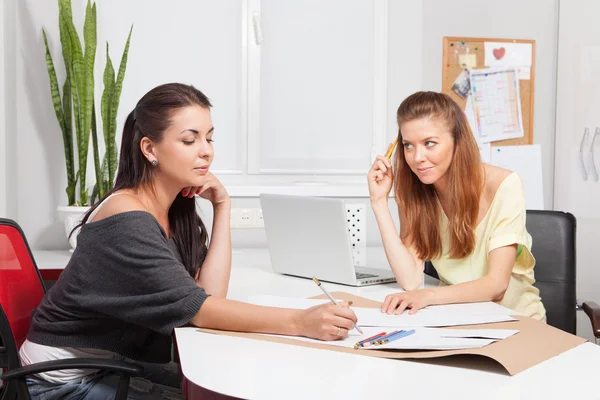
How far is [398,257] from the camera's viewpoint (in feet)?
6.35

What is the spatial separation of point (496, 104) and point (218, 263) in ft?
6.51

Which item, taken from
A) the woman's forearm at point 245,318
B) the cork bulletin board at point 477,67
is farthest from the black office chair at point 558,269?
the cork bulletin board at point 477,67

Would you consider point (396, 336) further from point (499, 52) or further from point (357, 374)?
point (499, 52)

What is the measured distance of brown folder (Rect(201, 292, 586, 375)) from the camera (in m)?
1.18

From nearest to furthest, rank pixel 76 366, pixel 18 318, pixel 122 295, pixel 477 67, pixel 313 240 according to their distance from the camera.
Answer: pixel 76 366 → pixel 122 295 → pixel 18 318 → pixel 313 240 → pixel 477 67

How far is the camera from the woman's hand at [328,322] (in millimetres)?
1320

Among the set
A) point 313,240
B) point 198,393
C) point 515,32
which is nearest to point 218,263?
point 313,240

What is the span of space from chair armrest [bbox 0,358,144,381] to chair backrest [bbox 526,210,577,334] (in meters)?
1.30

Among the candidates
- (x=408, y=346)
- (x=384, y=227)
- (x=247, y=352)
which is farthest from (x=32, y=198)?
(x=408, y=346)

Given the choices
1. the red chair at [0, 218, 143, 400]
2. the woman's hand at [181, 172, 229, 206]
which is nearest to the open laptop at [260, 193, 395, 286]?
the woman's hand at [181, 172, 229, 206]

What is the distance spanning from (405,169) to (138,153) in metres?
0.79

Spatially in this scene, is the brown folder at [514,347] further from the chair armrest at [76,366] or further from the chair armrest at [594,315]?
the chair armrest at [594,315]

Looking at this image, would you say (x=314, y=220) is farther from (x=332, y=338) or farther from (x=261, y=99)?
(x=261, y=99)

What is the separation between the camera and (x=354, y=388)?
3.48 feet
